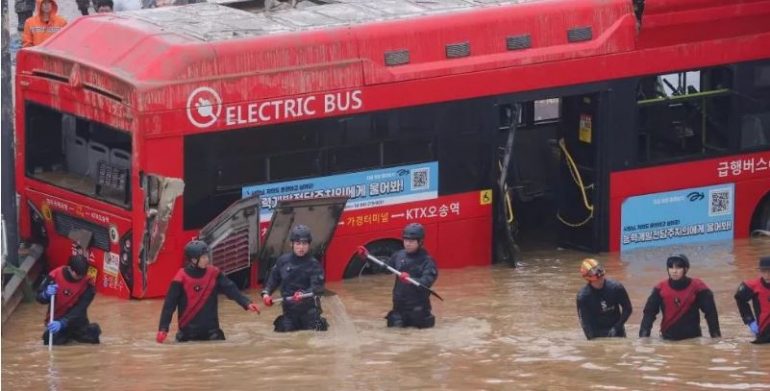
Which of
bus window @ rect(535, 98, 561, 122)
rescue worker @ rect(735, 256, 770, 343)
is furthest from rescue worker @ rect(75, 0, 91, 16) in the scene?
rescue worker @ rect(735, 256, 770, 343)

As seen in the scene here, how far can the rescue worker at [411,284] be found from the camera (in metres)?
17.5

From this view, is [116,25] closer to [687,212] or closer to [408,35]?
[408,35]

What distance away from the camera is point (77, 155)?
20.2m

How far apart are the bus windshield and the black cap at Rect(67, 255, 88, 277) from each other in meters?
2.71

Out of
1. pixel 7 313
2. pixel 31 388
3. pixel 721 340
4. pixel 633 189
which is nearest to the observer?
pixel 31 388

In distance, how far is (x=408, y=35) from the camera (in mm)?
19938

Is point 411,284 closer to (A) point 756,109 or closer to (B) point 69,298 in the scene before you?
(B) point 69,298

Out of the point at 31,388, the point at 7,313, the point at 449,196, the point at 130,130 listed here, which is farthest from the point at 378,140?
the point at 31,388

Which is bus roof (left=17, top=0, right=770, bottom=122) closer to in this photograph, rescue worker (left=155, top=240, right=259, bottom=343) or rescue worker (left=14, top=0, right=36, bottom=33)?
rescue worker (left=155, top=240, right=259, bottom=343)

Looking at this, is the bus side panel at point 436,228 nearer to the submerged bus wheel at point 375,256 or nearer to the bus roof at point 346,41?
the submerged bus wheel at point 375,256

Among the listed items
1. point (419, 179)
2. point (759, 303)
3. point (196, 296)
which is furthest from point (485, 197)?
point (196, 296)

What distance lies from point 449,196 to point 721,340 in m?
4.22

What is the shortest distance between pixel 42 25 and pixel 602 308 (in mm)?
8295

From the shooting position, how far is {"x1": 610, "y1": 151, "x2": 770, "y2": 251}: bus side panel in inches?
838
